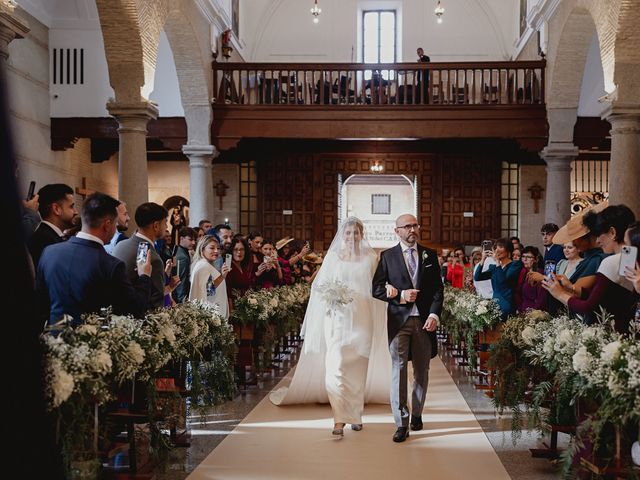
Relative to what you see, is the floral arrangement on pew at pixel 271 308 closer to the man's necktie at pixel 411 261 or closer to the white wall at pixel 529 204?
the man's necktie at pixel 411 261

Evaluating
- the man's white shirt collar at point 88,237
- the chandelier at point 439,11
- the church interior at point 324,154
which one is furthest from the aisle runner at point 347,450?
the chandelier at point 439,11

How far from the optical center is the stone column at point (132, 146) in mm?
12008

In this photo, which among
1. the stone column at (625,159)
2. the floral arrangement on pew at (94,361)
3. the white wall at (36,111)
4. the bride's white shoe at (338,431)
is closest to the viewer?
the floral arrangement on pew at (94,361)

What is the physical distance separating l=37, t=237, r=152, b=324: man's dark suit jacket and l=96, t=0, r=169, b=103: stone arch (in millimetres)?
7661

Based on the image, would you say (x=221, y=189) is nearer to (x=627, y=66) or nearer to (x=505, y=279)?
(x=627, y=66)

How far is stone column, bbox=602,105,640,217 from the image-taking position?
11324 mm

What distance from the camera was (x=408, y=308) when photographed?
7.09 m

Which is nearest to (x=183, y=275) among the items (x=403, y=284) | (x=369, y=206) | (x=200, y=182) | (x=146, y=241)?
(x=146, y=241)

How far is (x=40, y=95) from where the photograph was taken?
1784 centimetres

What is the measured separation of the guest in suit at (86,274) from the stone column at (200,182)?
12706mm

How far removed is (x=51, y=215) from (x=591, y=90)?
1562 centimetres

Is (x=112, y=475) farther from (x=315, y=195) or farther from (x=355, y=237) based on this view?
(x=315, y=195)

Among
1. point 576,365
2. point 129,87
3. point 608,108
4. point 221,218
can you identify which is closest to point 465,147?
point 221,218

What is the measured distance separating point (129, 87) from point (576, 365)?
30.5ft
